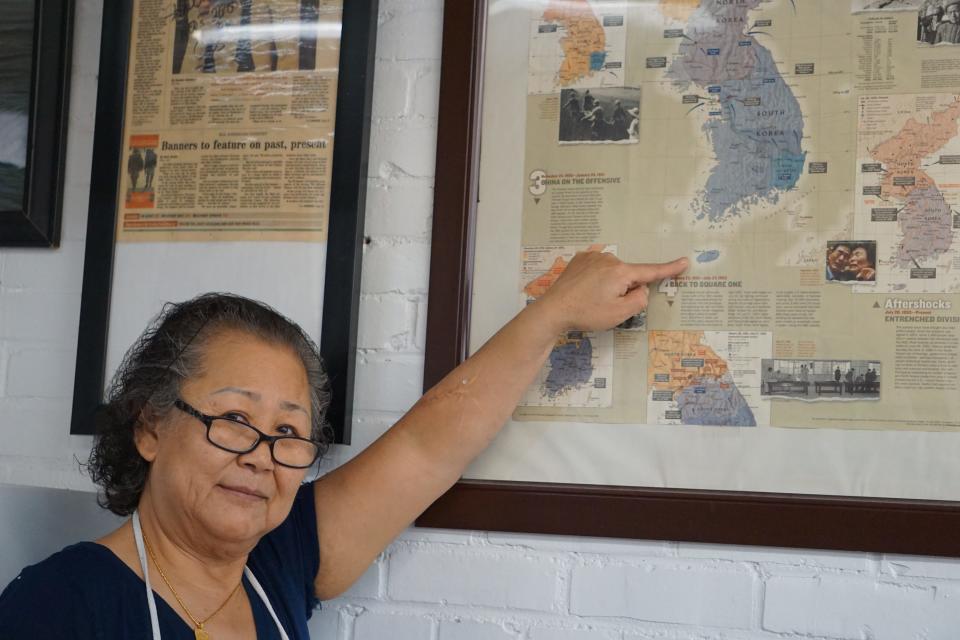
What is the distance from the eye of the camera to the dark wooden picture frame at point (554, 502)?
132cm

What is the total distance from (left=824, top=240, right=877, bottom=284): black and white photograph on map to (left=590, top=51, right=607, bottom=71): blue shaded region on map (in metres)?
0.43

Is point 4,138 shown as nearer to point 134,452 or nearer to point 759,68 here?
point 134,452

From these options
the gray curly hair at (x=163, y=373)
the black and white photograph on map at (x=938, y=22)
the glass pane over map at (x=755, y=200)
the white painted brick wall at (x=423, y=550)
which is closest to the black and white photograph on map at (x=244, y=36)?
the white painted brick wall at (x=423, y=550)

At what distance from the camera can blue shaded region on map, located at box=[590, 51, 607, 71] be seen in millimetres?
1487

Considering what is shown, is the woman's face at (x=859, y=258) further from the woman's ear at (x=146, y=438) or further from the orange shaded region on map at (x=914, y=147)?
the woman's ear at (x=146, y=438)

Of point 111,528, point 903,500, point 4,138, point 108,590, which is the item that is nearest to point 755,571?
point 903,500

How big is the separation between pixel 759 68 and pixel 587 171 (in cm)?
29

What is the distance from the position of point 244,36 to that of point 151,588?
2.94 ft

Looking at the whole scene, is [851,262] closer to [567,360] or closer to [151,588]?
[567,360]

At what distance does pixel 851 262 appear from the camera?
1.37m

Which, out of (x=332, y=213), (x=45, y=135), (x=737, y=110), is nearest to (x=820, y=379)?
(x=737, y=110)

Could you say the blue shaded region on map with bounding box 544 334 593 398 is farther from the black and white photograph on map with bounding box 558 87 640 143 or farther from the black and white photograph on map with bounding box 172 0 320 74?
the black and white photograph on map with bounding box 172 0 320 74

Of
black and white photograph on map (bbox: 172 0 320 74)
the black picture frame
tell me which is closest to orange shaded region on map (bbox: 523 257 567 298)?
black and white photograph on map (bbox: 172 0 320 74)

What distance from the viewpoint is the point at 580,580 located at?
4.72ft
